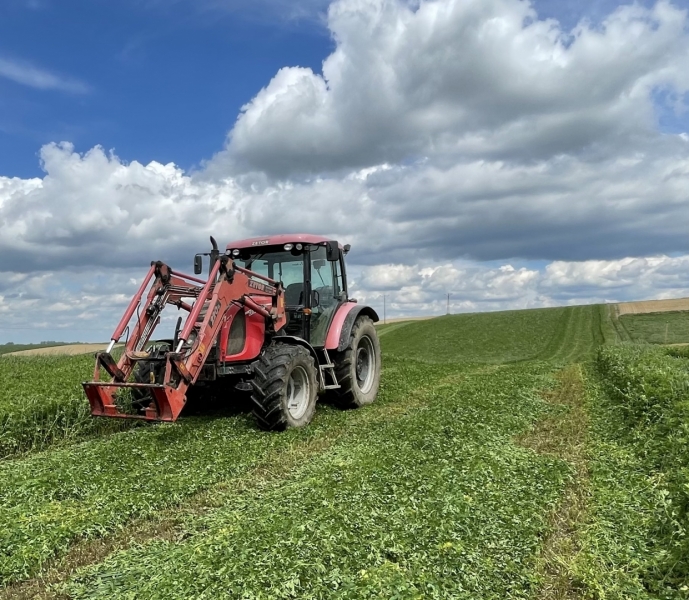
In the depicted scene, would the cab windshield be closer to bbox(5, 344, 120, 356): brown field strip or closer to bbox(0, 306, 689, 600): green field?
bbox(0, 306, 689, 600): green field

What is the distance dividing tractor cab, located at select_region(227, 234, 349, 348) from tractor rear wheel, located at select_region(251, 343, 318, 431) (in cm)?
103

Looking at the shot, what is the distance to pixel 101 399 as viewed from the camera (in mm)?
7586

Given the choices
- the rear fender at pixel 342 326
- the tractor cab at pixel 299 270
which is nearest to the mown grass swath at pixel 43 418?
the tractor cab at pixel 299 270

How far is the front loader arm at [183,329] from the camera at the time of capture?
7.33 meters

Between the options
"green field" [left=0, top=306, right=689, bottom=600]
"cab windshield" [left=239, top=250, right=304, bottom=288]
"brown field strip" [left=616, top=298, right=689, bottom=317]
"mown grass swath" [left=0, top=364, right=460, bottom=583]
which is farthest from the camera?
"brown field strip" [left=616, top=298, right=689, bottom=317]

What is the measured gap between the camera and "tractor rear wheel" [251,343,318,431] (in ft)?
26.7

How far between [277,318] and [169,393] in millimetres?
2760

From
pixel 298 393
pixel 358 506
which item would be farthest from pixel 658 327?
pixel 358 506

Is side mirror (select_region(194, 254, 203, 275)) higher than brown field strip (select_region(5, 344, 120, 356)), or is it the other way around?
side mirror (select_region(194, 254, 203, 275))

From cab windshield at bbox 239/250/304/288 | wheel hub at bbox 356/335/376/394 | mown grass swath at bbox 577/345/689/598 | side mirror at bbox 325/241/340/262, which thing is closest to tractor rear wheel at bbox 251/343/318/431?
cab windshield at bbox 239/250/304/288

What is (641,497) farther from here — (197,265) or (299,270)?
(197,265)

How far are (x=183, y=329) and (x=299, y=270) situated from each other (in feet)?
9.62

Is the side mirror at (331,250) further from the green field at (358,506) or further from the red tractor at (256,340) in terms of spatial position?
the green field at (358,506)

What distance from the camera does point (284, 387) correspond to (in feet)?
26.9
